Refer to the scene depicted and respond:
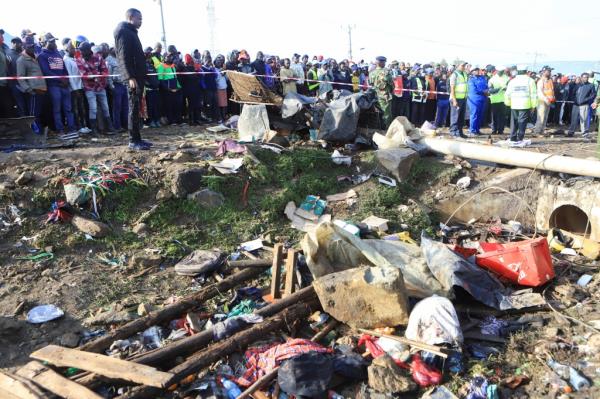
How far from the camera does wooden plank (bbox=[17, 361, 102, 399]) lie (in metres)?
2.96

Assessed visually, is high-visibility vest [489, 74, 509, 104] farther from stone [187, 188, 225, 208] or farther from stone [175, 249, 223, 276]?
stone [175, 249, 223, 276]

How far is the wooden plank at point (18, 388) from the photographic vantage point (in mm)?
2977

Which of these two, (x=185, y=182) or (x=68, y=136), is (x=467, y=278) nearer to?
(x=185, y=182)

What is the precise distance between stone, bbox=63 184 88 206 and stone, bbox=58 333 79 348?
6.87 ft

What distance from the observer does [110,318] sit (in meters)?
4.20

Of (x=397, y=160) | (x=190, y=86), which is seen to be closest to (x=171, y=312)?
(x=397, y=160)

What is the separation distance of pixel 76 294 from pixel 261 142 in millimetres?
3688

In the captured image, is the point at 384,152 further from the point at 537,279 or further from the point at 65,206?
the point at 65,206

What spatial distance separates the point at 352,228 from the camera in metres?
5.45

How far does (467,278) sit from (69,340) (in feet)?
12.2

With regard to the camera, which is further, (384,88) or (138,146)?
(384,88)

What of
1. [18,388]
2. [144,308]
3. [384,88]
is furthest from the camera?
[384,88]

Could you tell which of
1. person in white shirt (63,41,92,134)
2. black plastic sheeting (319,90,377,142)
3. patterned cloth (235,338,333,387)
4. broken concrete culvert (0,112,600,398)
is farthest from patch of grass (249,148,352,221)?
person in white shirt (63,41,92,134)

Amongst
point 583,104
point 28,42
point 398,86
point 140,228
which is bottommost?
point 140,228
